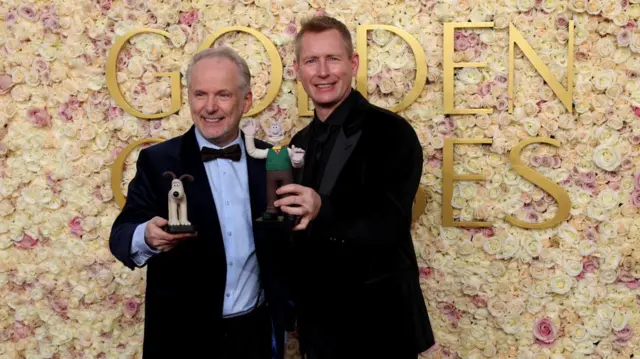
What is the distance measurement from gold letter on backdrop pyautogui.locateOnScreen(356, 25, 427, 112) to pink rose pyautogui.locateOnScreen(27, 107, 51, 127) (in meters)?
1.40

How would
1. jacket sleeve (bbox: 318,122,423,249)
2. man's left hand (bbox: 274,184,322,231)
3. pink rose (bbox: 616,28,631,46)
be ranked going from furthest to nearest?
pink rose (bbox: 616,28,631,46) → jacket sleeve (bbox: 318,122,423,249) → man's left hand (bbox: 274,184,322,231)

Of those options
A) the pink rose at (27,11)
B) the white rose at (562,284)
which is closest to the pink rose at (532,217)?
the white rose at (562,284)

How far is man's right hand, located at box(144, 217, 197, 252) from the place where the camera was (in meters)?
1.46

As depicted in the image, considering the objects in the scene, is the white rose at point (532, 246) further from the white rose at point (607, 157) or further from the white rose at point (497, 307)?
the white rose at point (607, 157)

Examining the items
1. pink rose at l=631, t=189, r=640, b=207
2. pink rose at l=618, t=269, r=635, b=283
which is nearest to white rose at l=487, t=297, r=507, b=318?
pink rose at l=618, t=269, r=635, b=283

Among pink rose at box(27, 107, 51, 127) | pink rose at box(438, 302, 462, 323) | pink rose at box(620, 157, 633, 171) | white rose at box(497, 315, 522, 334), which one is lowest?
white rose at box(497, 315, 522, 334)

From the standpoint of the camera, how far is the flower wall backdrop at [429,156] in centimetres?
225

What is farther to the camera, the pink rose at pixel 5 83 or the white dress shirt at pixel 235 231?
the pink rose at pixel 5 83

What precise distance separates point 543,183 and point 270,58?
1.23 metres

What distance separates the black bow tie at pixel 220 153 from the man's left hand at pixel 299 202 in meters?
0.30

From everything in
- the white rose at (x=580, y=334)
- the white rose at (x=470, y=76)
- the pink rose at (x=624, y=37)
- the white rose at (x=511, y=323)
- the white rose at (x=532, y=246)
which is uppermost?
the pink rose at (x=624, y=37)

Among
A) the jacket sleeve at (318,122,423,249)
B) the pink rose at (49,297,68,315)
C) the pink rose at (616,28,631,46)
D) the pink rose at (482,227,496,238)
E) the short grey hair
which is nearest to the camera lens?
the jacket sleeve at (318,122,423,249)

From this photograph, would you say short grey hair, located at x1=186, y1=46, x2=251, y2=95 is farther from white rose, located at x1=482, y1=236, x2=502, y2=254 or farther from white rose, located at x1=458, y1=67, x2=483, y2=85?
white rose, located at x1=482, y1=236, x2=502, y2=254

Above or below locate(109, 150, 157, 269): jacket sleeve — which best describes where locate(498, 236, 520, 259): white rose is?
below
